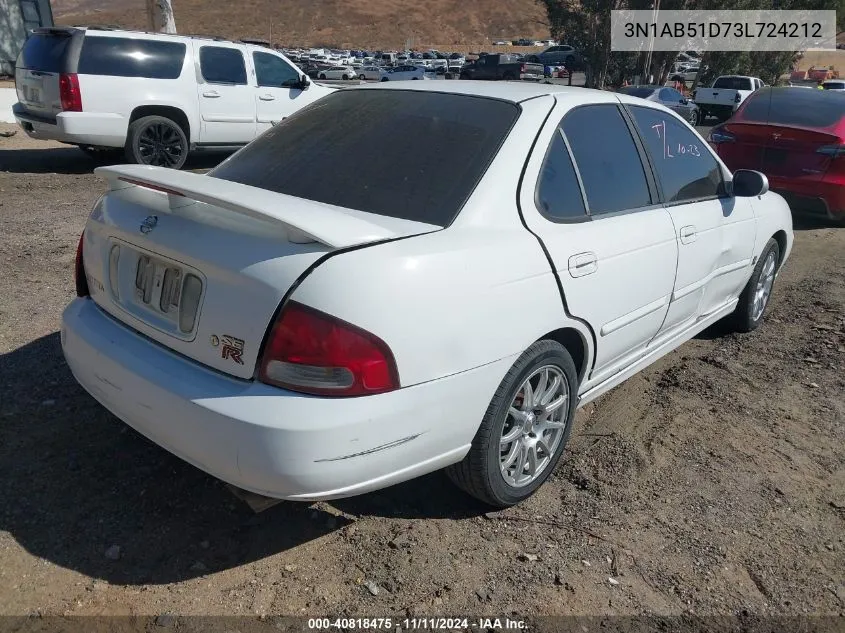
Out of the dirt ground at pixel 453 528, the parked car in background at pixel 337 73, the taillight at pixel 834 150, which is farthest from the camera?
the parked car in background at pixel 337 73

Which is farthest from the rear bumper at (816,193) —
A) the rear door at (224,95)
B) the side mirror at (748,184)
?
the rear door at (224,95)

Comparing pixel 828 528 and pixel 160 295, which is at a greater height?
pixel 160 295

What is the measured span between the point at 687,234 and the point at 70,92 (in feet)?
26.9

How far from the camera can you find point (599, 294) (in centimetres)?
305

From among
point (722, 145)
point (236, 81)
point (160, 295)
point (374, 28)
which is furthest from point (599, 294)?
point (374, 28)

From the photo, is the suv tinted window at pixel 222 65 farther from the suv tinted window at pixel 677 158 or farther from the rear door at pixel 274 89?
the suv tinted window at pixel 677 158

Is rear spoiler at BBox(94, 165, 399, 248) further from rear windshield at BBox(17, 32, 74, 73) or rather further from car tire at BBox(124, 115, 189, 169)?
rear windshield at BBox(17, 32, 74, 73)

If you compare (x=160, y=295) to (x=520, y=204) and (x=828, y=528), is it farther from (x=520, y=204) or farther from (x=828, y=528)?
(x=828, y=528)

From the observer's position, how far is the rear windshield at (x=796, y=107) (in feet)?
26.6

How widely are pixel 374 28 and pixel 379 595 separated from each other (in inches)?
4147

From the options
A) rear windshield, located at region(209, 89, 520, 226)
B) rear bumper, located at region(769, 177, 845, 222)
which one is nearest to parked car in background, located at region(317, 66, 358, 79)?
rear bumper, located at region(769, 177, 845, 222)

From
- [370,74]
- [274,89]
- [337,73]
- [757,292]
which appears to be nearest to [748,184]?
[757,292]

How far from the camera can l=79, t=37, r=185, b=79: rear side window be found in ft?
30.2

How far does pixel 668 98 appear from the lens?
78.1ft
